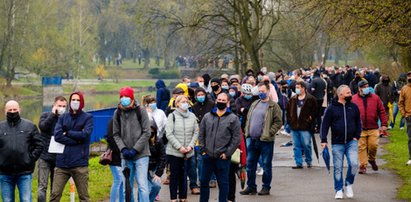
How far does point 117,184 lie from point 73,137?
1.16m

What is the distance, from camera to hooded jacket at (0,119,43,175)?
38.1ft

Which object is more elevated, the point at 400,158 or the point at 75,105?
the point at 75,105

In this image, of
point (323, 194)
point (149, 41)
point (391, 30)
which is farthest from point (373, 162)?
point (149, 41)

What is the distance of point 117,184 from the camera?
12570mm

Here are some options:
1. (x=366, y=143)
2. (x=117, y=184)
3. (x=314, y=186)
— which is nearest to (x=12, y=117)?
(x=117, y=184)

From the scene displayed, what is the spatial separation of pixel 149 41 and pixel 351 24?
24.0 m

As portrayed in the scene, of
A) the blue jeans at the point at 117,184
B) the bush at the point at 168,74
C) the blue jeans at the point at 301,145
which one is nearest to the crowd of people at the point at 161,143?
the blue jeans at the point at 117,184

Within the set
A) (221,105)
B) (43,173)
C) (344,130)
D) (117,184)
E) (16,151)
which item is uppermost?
(221,105)

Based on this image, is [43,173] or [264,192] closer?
[43,173]

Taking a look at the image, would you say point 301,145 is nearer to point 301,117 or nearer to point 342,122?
point 301,117

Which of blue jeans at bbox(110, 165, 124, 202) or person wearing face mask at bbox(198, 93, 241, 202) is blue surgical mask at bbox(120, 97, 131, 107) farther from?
person wearing face mask at bbox(198, 93, 241, 202)

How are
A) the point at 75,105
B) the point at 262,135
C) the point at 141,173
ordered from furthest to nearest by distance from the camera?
the point at 262,135, the point at 141,173, the point at 75,105

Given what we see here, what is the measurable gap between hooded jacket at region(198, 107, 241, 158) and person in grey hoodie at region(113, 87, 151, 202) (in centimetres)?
95

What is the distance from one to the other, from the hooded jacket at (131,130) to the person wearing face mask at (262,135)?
9.67ft
